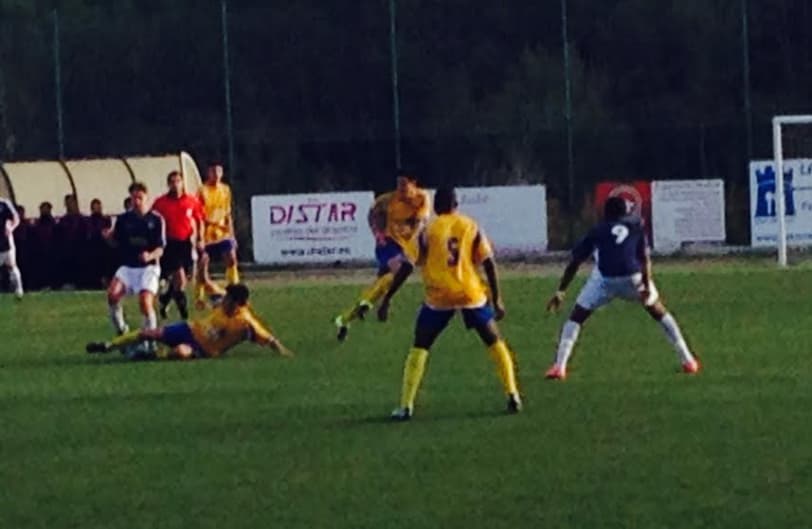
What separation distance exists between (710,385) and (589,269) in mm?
21033

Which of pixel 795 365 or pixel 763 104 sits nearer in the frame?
pixel 795 365

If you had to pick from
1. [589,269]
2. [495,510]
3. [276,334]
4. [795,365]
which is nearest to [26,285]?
[589,269]

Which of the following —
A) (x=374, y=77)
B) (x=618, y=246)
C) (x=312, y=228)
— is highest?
(x=374, y=77)

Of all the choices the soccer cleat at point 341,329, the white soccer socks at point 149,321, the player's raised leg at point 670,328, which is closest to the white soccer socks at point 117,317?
the white soccer socks at point 149,321

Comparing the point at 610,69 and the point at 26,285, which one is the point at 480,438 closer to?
the point at 26,285

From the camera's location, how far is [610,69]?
201ft

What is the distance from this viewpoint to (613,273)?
1917 cm

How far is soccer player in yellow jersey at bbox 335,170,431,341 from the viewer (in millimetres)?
24156

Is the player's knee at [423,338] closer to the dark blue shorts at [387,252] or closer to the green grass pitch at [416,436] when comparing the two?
the green grass pitch at [416,436]

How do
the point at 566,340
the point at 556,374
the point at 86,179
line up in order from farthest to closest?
the point at 86,179, the point at 556,374, the point at 566,340

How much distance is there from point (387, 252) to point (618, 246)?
21.2 ft

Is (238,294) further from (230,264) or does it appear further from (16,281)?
(16,281)

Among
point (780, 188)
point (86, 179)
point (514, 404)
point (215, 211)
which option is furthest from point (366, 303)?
point (86, 179)

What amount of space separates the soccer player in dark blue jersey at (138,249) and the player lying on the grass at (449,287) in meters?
7.16
